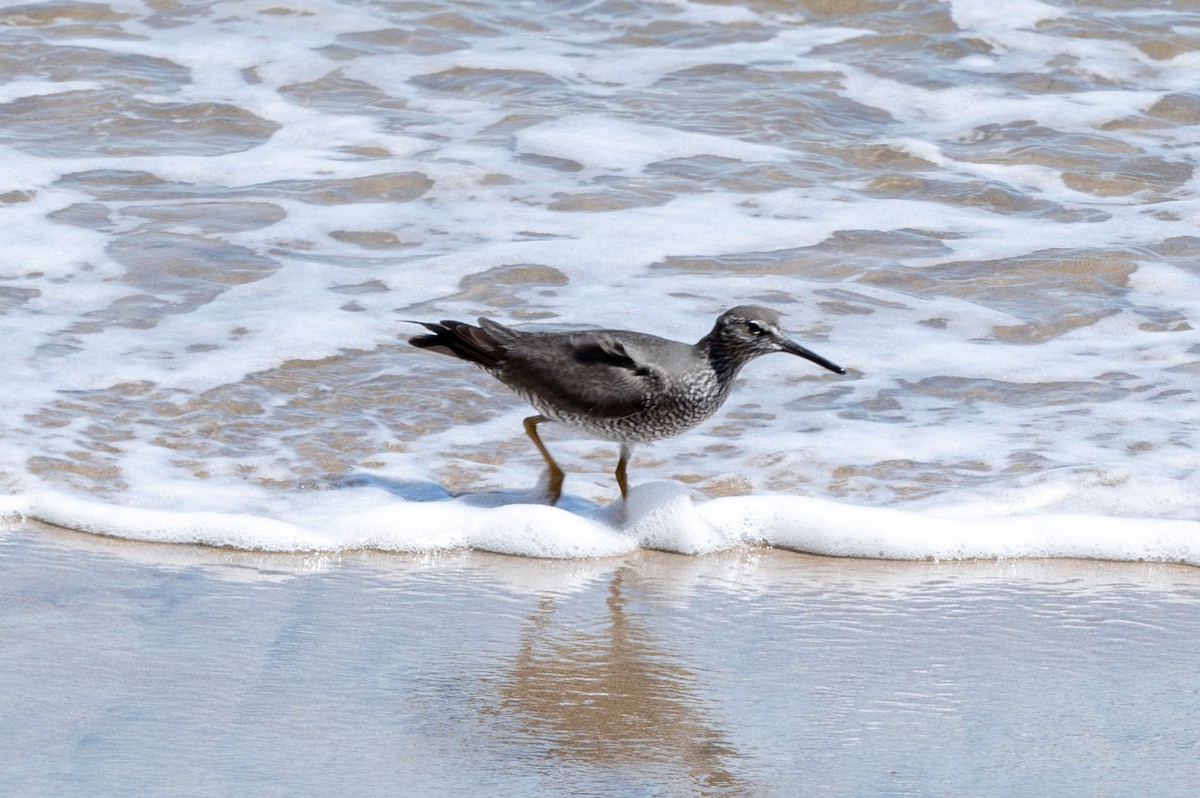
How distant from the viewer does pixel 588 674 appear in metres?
3.73

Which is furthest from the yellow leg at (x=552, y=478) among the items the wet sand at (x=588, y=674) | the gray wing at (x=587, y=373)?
the wet sand at (x=588, y=674)

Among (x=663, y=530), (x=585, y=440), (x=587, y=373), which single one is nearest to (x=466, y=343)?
(x=587, y=373)

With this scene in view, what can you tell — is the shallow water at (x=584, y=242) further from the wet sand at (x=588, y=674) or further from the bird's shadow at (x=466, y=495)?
the wet sand at (x=588, y=674)

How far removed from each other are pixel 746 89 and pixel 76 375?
5.43 meters

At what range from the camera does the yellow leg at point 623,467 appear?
4.96 metres

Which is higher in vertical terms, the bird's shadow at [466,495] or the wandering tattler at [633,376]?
the wandering tattler at [633,376]

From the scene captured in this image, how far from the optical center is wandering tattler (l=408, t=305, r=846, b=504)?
16.3 ft

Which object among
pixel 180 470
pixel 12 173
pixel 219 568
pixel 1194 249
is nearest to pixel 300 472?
pixel 180 470

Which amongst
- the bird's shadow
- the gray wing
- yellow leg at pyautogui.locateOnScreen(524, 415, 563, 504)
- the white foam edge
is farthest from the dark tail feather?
the white foam edge

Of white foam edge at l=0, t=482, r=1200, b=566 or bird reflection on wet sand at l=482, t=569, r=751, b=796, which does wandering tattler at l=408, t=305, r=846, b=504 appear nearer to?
white foam edge at l=0, t=482, r=1200, b=566

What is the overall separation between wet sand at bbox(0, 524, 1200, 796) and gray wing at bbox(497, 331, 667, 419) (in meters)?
0.57

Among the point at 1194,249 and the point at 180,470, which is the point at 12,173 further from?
the point at 1194,249

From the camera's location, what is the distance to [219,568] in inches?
170

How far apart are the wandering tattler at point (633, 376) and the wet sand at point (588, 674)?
0.55 m
